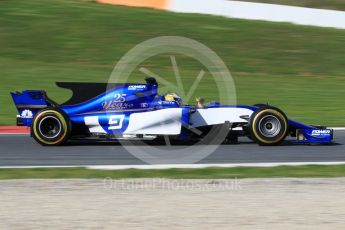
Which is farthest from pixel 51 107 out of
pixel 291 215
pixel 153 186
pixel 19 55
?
pixel 19 55

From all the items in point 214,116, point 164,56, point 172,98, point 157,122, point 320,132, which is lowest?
point 320,132

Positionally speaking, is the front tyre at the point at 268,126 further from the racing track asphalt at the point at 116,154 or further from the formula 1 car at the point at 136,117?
the racing track asphalt at the point at 116,154

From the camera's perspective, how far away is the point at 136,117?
1109cm

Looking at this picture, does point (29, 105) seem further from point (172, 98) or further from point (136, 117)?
point (172, 98)

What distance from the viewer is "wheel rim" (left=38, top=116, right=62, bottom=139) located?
36.5 feet

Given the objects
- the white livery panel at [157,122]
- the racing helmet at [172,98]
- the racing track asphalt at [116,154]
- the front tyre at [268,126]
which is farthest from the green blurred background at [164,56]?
the white livery panel at [157,122]

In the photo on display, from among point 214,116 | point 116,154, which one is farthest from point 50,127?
point 214,116

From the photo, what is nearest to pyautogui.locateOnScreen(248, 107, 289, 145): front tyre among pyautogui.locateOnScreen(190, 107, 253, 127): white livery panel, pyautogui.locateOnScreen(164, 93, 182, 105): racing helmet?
pyautogui.locateOnScreen(190, 107, 253, 127): white livery panel

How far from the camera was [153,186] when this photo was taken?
319 inches

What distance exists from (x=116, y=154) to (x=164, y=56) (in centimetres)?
1351

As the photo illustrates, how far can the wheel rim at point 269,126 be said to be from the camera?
1120cm

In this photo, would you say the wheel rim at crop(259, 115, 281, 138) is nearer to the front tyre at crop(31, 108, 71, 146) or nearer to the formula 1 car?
the formula 1 car

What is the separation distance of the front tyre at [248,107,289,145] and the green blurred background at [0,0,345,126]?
6089 mm

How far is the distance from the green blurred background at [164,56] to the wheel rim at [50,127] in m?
6.26
